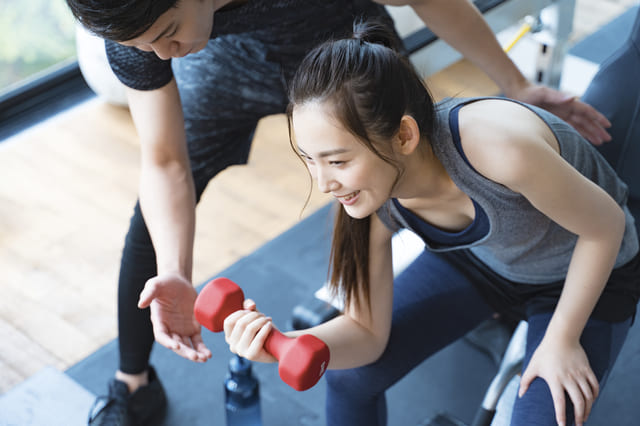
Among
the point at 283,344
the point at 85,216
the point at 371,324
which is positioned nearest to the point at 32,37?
the point at 85,216

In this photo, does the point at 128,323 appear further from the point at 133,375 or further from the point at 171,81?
the point at 171,81

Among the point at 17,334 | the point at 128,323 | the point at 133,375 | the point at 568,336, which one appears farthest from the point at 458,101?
the point at 17,334

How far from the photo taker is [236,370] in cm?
158

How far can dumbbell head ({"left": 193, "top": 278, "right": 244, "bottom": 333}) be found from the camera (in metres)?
1.10

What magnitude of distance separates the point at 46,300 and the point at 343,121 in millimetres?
1356

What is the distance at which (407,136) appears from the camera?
1.09 meters

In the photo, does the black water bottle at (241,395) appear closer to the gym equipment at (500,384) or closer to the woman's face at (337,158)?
the gym equipment at (500,384)

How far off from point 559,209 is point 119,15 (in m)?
0.67

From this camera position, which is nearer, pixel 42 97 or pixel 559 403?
pixel 559 403

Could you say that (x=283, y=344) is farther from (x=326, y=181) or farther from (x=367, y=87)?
(x=367, y=87)

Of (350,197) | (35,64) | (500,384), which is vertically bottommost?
(35,64)

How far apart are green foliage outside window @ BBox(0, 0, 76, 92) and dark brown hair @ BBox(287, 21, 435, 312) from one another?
184 centimetres

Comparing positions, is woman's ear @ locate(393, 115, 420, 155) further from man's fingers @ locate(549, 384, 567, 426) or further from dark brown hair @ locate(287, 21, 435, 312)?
man's fingers @ locate(549, 384, 567, 426)

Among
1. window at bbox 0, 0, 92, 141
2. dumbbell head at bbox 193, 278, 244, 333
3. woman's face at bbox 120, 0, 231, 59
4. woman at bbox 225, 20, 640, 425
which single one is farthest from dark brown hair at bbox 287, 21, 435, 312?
window at bbox 0, 0, 92, 141
